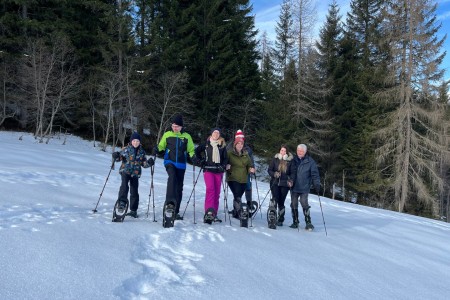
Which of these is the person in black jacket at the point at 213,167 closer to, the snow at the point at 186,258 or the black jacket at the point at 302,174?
the snow at the point at 186,258

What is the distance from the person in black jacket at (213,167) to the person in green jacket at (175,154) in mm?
293

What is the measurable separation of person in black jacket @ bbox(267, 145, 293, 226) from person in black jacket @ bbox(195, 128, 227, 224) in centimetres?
133

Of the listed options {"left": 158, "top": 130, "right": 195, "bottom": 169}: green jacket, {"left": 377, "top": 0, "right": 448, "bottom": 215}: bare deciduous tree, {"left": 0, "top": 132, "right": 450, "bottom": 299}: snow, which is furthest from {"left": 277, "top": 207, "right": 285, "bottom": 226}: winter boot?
{"left": 377, "top": 0, "right": 448, "bottom": 215}: bare deciduous tree

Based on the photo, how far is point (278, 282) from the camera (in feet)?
13.0

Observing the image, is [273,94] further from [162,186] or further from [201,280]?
[201,280]

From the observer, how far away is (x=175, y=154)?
6094 mm

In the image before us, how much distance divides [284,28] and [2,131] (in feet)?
87.0

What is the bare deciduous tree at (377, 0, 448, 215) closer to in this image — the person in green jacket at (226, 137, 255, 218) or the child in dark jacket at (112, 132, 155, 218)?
the person in green jacket at (226, 137, 255, 218)

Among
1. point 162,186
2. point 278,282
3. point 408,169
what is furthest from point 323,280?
point 408,169

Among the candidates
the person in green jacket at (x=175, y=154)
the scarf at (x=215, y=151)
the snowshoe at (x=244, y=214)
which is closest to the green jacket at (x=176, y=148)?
the person in green jacket at (x=175, y=154)

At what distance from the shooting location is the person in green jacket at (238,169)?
683 cm

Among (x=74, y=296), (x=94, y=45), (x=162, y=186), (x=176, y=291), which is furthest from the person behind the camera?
(x=94, y=45)

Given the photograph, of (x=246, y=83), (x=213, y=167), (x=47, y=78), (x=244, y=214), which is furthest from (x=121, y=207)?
(x=246, y=83)

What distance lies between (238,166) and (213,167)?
73cm
